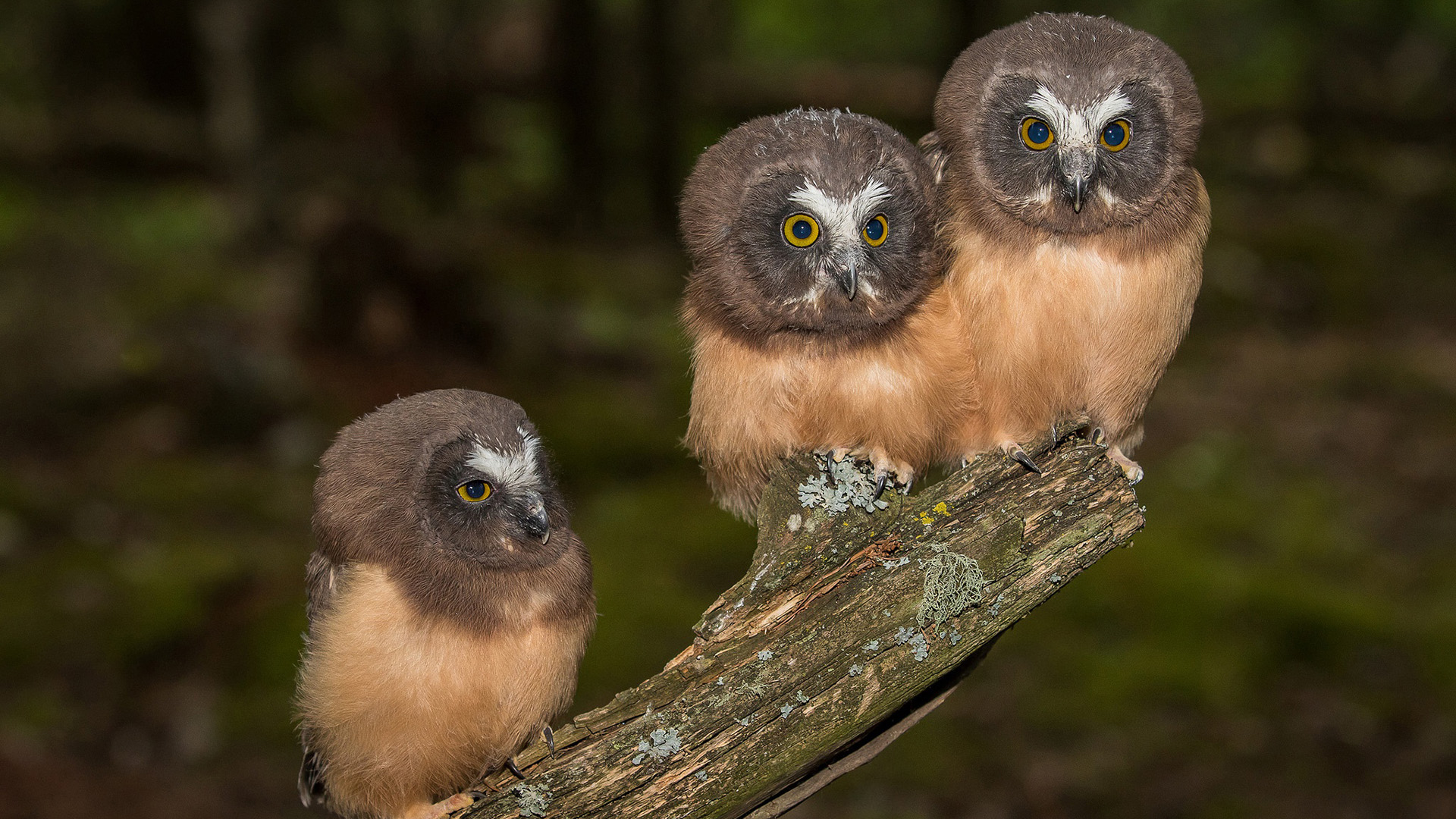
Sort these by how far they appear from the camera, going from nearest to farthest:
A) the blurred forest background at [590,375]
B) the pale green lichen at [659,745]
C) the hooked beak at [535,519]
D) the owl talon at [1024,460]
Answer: the pale green lichen at [659,745], the hooked beak at [535,519], the owl talon at [1024,460], the blurred forest background at [590,375]

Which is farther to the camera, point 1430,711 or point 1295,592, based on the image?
point 1295,592

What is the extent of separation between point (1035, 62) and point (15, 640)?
7.98m

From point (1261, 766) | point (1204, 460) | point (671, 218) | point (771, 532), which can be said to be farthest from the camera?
point (671, 218)

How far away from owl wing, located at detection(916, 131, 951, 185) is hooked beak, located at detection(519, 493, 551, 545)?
1746mm

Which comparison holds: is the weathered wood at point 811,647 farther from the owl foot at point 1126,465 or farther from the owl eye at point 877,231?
the owl eye at point 877,231

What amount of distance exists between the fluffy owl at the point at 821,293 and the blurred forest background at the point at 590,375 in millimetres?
2472

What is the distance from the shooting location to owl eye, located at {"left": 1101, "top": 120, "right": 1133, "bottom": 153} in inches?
150

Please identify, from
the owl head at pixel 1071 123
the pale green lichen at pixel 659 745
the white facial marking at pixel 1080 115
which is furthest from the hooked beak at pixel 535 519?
the white facial marking at pixel 1080 115

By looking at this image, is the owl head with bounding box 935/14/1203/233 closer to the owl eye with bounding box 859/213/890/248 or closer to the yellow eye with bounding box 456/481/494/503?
the owl eye with bounding box 859/213/890/248

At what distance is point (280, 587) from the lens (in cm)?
878

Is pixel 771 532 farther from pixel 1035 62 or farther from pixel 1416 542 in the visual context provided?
pixel 1416 542

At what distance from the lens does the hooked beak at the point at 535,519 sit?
12.3 ft

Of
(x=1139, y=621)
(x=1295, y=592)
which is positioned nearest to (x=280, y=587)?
(x=1139, y=621)

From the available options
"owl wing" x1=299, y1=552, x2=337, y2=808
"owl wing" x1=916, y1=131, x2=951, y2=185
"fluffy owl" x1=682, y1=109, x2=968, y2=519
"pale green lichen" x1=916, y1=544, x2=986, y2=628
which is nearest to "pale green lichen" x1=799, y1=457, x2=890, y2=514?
"fluffy owl" x1=682, y1=109, x2=968, y2=519
